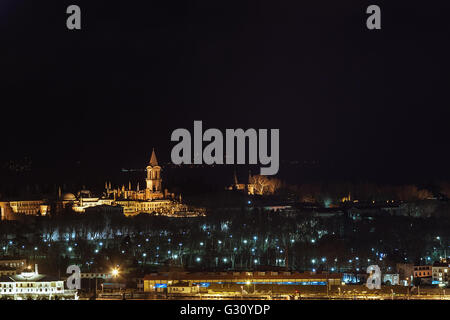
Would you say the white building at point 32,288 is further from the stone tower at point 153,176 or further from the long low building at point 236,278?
the stone tower at point 153,176

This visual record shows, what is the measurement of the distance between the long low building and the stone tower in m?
15.0

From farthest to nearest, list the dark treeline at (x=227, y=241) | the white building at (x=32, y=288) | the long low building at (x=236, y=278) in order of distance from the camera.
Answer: the dark treeline at (x=227, y=241), the long low building at (x=236, y=278), the white building at (x=32, y=288)

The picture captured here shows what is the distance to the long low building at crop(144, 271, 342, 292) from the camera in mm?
12016

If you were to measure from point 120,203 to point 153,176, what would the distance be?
8.34 ft

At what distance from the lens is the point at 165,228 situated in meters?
18.3

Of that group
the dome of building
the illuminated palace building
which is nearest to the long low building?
the illuminated palace building

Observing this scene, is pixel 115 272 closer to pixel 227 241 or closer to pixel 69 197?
pixel 227 241

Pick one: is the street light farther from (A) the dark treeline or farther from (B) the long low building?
(B) the long low building

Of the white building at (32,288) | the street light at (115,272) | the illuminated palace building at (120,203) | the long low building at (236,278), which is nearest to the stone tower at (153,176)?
the illuminated palace building at (120,203)

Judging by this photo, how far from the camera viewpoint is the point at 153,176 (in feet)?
91.7

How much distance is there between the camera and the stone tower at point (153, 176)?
2755 cm
